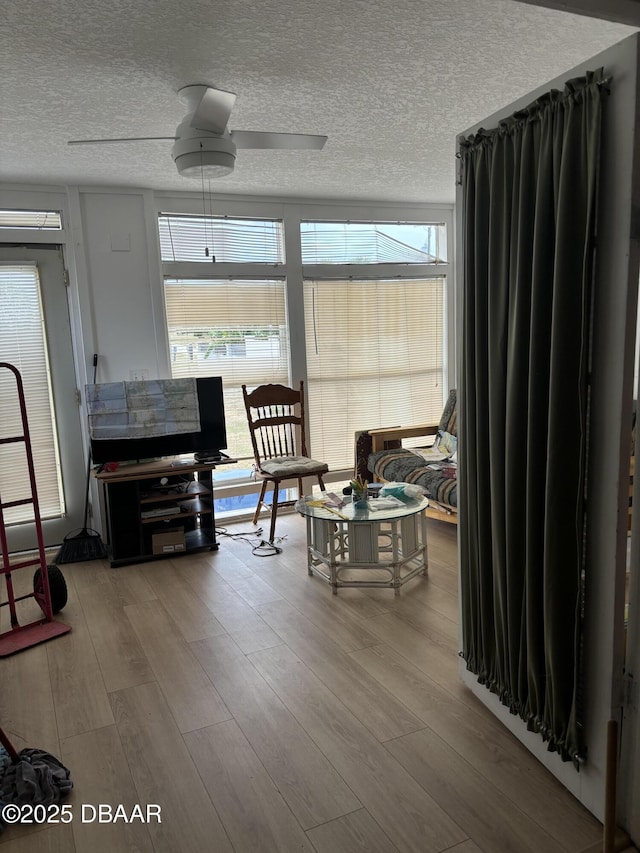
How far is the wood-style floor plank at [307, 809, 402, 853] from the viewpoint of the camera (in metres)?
1.72

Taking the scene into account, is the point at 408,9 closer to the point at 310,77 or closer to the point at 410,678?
the point at 310,77

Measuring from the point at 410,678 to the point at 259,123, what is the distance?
8.81 ft

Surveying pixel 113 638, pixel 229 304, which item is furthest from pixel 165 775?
pixel 229 304

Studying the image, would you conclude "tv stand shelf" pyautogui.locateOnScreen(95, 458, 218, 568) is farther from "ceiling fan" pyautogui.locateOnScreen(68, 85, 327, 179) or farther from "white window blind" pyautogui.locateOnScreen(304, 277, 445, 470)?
"ceiling fan" pyautogui.locateOnScreen(68, 85, 327, 179)

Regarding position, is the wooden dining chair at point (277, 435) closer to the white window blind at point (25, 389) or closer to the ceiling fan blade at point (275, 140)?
the white window blind at point (25, 389)

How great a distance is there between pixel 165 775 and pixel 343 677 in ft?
2.65

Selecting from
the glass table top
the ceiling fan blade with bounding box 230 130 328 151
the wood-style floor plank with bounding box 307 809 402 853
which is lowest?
the wood-style floor plank with bounding box 307 809 402 853

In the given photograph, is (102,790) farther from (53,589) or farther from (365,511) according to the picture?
(365,511)

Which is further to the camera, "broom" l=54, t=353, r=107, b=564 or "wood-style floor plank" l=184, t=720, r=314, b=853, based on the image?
"broom" l=54, t=353, r=107, b=564

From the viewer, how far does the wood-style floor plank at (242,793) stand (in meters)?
1.77

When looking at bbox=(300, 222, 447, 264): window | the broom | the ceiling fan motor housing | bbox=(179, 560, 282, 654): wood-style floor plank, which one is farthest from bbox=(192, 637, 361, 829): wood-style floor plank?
bbox=(300, 222, 447, 264): window

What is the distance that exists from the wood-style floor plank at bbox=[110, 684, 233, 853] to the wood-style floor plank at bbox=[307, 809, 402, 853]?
0.26 meters

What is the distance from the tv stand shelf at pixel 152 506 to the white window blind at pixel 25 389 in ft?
1.98

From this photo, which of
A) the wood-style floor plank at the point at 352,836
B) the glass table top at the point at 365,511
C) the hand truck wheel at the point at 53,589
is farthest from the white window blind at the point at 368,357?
the wood-style floor plank at the point at 352,836
